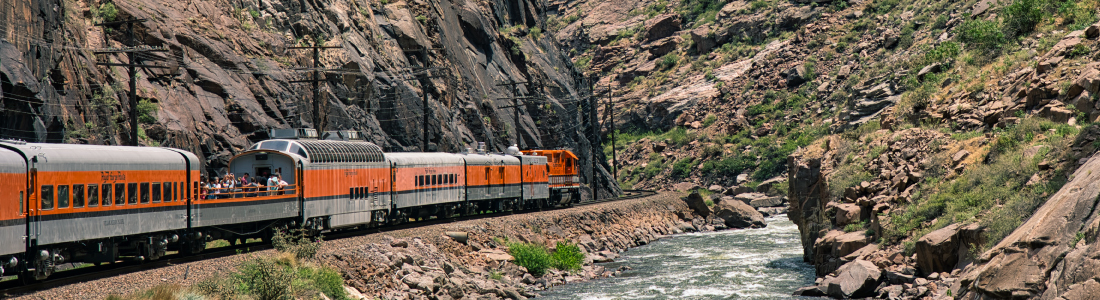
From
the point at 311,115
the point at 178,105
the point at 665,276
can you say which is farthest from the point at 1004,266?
the point at 311,115

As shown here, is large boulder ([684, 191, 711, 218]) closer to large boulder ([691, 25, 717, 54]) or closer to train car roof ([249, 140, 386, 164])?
train car roof ([249, 140, 386, 164])

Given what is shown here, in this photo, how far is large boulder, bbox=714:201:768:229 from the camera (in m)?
56.2

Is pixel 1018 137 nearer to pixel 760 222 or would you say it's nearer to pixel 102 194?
pixel 102 194

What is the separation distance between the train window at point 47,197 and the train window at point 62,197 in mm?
188

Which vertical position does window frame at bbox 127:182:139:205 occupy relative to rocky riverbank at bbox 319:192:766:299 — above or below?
above

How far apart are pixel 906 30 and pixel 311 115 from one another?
156ft

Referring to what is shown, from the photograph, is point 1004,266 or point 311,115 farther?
point 311,115

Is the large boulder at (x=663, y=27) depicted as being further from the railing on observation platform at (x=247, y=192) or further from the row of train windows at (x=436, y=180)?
the railing on observation platform at (x=247, y=192)

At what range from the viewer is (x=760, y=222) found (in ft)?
183

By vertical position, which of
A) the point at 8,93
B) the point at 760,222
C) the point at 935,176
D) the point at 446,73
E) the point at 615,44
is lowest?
the point at 760,222

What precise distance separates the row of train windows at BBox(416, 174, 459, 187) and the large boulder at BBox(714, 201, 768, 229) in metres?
24.9

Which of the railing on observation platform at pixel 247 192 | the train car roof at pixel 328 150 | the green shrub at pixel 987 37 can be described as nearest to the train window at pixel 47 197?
the railing on observation platform at pixel 247 192

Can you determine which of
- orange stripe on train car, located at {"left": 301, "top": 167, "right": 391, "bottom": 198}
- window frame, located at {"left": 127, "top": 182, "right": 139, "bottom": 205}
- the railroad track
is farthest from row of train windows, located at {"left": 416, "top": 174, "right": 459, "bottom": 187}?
window frame, located at {"left": 127, "top": 182, "right": 139, "bottom": 205}

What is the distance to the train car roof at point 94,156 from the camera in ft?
54.5
